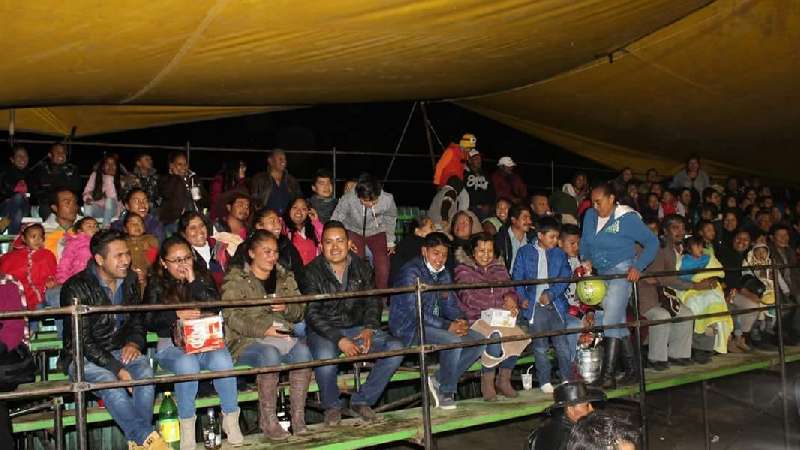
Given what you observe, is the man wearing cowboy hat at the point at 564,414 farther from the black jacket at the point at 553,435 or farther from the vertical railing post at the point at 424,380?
the vertical railing post at the point at 424,380

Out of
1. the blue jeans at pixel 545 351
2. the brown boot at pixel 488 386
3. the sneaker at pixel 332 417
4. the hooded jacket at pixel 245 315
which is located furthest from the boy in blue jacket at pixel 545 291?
the hooded jacket at pixel 245 315

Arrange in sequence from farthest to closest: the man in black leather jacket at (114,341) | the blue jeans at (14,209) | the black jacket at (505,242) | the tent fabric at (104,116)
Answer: the tent fabric at (104,116)
the blue jeans at (14,209)
the black jacket at (505,242)
the man in black leather jacket at (114,341)

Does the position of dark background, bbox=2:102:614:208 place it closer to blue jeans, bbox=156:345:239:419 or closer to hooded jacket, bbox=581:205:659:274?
hooded jacket, bbox=581:205:659:274

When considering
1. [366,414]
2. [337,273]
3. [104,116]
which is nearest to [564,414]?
[366,414]

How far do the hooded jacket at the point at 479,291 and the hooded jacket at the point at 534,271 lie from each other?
0.24 metres

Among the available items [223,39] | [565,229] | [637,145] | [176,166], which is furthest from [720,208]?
[223,39]

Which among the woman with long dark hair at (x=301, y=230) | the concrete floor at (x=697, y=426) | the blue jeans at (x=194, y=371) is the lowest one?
the concrete floor at (x=697, y=426)

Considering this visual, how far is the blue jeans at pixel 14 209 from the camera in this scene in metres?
8.74

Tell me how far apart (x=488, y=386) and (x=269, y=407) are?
2032 millimetres

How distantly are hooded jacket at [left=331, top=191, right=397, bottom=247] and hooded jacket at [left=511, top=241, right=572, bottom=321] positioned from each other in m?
1.77

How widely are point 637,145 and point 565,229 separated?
5857mm

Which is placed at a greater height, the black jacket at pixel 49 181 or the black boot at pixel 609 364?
the black jacket at pixel 49 181

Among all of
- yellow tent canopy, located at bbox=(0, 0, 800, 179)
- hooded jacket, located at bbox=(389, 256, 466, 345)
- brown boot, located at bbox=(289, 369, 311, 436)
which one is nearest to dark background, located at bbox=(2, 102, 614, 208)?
yellow tent canopy, located at bbox=(0, 0, 800, 179)

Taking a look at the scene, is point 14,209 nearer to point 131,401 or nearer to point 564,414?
point 131,401
